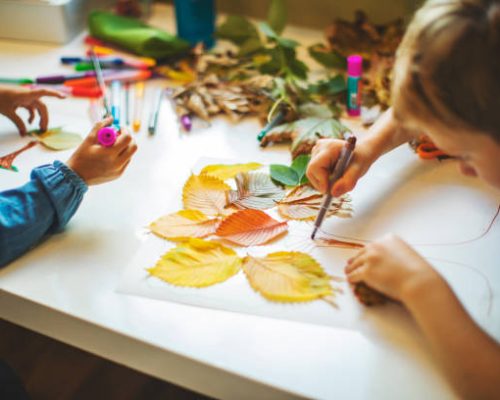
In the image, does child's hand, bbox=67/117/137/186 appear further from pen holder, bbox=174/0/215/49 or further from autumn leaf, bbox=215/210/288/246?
pen holder, bbox=174/0/215/49

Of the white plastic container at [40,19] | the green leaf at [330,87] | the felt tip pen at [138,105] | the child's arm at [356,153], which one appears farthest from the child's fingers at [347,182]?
the white plastic container at [40,19]

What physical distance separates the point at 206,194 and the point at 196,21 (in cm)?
53

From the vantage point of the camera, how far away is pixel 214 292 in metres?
0.57

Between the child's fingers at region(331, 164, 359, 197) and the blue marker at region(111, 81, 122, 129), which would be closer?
the child's fingers at region(331, 164, 359, 197)

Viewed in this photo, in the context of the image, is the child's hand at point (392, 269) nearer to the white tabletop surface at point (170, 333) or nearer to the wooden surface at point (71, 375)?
the white tabletop surface at point (170, 333)

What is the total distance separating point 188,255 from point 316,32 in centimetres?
74

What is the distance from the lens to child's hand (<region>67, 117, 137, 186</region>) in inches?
26.5

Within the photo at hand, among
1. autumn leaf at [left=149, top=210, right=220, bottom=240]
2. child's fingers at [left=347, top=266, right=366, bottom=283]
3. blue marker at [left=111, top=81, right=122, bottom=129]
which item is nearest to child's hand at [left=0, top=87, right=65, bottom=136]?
blue marker at [left=111, top=81, right=122, bottom=129]

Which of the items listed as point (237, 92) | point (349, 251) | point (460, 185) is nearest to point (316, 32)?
point (237, 92)

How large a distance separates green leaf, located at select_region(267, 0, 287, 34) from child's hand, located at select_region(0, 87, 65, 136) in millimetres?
466

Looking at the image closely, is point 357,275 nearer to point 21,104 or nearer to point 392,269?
point 392,269

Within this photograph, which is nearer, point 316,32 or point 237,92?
point 237,92

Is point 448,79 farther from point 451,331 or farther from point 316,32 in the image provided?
point 316,32

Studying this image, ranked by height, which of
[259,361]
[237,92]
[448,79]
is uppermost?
[448,79]
